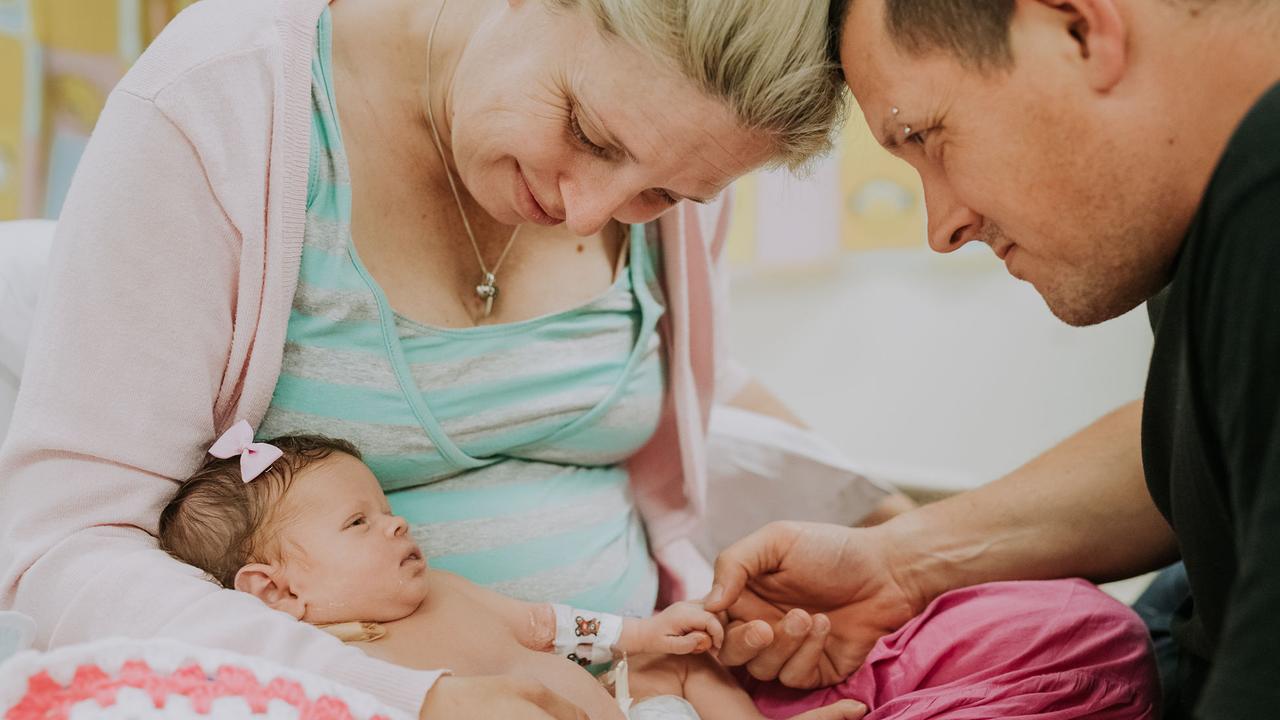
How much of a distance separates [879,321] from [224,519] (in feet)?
7.38

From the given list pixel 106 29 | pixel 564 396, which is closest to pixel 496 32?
pixel 564 396

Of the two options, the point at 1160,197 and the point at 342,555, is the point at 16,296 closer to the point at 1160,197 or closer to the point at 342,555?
the point at 342,555

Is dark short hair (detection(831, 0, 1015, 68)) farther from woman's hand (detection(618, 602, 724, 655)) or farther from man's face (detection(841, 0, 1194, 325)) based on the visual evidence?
woman's hand (detection(618, 602, 724, 655))

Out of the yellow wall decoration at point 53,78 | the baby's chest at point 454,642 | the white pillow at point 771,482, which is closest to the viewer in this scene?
the baby's chest at point 454,642

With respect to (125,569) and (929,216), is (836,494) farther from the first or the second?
(125,569)

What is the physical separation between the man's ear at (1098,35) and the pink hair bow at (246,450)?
894 mm

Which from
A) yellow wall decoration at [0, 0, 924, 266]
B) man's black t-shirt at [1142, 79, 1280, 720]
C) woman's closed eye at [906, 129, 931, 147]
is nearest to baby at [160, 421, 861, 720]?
man's black t-shirt at [1142, 79, 1280, 720]

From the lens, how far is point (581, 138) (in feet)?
4.17

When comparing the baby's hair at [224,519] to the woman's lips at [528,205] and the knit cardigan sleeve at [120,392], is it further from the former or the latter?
the woman's lips at [528,205]

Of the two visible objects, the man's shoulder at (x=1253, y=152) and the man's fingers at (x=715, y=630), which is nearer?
the man's shoulder at (x=1253, y=152)

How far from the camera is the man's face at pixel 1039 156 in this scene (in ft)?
3.22

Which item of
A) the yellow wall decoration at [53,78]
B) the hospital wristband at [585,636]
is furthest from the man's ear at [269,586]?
the yellow wall decoration at [53,78]

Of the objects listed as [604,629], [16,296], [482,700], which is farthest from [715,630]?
[16,296]

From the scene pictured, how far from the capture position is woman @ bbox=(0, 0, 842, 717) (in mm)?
1105
